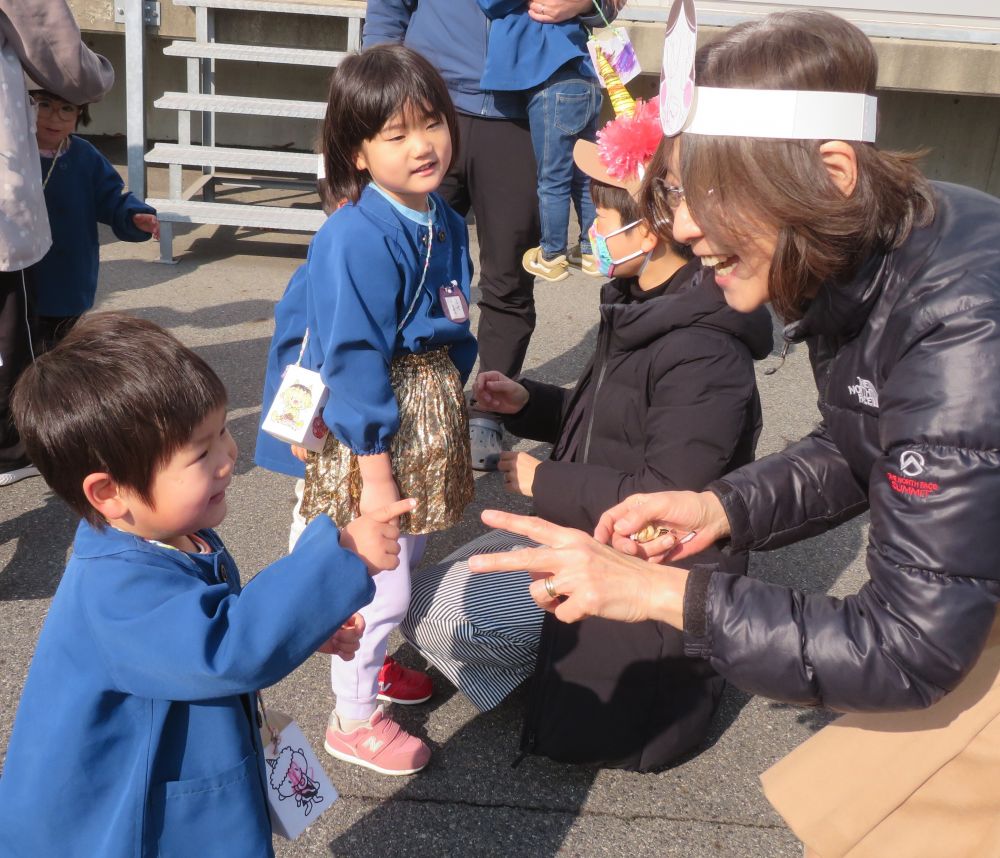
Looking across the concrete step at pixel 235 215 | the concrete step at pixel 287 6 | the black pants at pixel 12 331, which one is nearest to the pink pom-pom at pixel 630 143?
the black pants at pixel 12 331

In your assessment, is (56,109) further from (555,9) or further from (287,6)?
(287,6)

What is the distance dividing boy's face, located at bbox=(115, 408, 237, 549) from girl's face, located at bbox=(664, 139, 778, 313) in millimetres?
770

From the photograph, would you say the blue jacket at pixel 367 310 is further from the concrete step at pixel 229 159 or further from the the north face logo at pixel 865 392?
the concrete step at pixel 229 159

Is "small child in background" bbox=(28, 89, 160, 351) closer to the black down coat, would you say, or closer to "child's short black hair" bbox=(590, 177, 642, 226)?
"child's short black hair" bbox=(590, 177, 642, 226)

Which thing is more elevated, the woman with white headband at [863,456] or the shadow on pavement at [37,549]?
the woman with white headband at [863,456]

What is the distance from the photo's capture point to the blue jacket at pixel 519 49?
4.01 meters

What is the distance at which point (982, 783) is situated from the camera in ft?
4.74

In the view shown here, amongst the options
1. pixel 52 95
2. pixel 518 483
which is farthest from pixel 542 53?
pixel 518 483

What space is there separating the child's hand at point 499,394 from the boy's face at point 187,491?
1.30 meters

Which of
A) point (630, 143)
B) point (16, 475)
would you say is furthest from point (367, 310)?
point (16, 475)

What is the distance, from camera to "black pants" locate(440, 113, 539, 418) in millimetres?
4117

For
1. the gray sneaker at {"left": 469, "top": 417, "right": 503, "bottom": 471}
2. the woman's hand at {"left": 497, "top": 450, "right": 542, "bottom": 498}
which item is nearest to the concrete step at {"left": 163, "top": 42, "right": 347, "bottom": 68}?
the gray sneaker at {"left": 469, "top": 417, "right": 503, "bottom": 471}

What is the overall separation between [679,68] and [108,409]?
0.98 metres

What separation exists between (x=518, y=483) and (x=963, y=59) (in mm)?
6418
